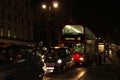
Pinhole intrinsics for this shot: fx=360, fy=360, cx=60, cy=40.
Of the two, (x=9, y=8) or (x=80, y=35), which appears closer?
(x=80, y=35)

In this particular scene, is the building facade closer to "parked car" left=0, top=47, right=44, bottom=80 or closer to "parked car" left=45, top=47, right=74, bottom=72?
"parked car" left=45, top=47, right=74, bottom=72

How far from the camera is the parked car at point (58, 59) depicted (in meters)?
25.1

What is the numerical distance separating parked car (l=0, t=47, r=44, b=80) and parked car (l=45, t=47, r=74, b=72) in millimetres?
9961

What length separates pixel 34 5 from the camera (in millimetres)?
91625

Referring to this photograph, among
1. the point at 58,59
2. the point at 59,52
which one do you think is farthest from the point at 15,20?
the point at 58,59

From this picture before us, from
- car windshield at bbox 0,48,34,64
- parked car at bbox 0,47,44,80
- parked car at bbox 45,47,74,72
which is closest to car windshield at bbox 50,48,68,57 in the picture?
parked car at bbox 45,47,74,72

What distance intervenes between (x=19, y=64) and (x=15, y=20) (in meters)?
50.3

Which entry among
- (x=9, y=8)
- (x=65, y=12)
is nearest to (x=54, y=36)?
(x=65, y=12)

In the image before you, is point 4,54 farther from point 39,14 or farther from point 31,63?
point 39,14

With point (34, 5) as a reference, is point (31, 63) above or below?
below

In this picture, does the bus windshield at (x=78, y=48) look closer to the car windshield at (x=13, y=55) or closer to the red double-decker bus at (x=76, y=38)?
the red double-decker bus at (x=76, y=38)

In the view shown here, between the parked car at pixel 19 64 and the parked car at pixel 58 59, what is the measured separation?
9961 millimetres

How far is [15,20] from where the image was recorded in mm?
62594

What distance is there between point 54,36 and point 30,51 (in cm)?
7850
